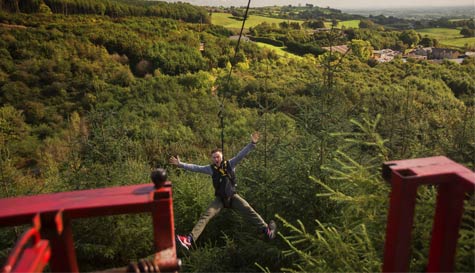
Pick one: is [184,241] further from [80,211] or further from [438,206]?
[438,206]

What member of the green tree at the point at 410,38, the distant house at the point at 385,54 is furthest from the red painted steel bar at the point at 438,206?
the green tree at the point at 410,38

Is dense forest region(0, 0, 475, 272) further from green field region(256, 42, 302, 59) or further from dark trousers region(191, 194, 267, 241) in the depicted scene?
green field region(256, 42, 302, 59)

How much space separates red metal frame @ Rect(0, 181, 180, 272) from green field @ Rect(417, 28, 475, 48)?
4126 centimetres

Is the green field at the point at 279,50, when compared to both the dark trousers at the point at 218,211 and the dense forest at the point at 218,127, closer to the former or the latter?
the dense forest at the point at 218,127

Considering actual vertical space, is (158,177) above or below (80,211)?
above

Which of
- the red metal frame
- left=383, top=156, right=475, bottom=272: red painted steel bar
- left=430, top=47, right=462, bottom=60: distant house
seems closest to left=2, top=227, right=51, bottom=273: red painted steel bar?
the red metal frame

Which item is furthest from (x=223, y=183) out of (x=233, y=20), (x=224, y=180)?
(x=233, y=20)

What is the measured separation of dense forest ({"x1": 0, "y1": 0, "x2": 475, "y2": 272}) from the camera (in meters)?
4.21

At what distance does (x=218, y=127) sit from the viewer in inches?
1202

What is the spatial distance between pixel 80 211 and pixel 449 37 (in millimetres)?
43913

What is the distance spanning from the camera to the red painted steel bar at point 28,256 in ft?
3.91

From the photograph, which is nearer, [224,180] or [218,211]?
[224,180]

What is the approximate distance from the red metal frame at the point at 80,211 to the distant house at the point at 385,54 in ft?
119

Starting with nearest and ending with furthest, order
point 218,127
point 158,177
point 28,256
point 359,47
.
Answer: point 28,256 < point 158,177 < point 359,47 < point 218,127
